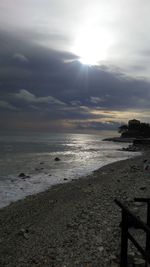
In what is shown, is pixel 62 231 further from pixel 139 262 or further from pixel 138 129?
pixel 138 129

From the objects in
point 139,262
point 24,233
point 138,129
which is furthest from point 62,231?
point 138,129

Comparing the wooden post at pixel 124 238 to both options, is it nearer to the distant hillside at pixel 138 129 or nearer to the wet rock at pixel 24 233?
the wet rock at pixel 24 233

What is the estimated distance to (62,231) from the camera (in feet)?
36.1

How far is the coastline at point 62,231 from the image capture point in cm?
882

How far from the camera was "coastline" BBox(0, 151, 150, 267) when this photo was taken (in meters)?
8.82

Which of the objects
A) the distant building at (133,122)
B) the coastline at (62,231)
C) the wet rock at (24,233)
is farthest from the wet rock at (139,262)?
the distant building at (133,122)

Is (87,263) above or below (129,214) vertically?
below

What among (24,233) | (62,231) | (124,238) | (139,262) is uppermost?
(124,238)

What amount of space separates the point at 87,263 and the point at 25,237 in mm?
3241

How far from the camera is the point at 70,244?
31.6ft

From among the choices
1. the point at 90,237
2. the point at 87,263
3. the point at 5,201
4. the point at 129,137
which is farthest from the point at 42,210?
the point at 129,137

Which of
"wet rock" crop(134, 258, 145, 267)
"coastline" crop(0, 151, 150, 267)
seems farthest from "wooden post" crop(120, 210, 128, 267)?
"coastline" crop(0, 151, 150, 267)

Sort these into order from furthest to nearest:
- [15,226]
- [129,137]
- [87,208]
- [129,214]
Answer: [129,137], [87,208], [15,226], [129,214]

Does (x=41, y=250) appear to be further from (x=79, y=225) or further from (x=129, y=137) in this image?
(x=129, y=137)
